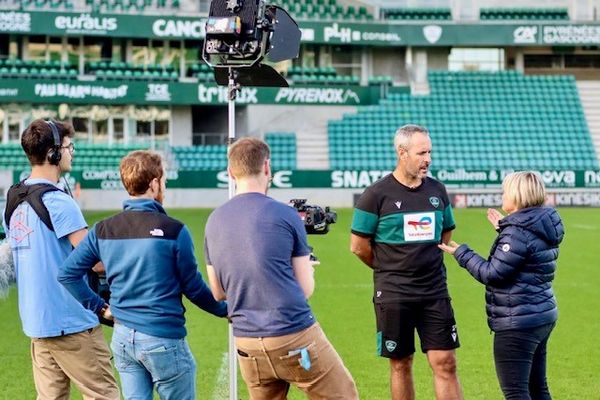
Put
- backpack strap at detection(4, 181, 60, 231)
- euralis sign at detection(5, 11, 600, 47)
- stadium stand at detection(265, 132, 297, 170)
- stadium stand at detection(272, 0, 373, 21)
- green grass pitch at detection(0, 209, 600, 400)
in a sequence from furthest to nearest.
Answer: stadium stand at detection(272, 0, 373, 21) < euralis sign at detection(5, 11, 600, 47) < stadium stand at detection(265, 132, 297, 170) < green grass pitch at detection(0, 209, 600, 400) < backpack strap at detection(4, 181, 60, 231)

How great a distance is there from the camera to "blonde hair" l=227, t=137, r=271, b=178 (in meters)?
4.70

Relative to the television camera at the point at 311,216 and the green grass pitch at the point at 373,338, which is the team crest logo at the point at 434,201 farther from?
the green grass pitch at the point at 373,338

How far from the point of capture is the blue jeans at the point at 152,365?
489 cm

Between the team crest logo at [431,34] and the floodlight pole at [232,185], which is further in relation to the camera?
the team crest logo at [431,34]

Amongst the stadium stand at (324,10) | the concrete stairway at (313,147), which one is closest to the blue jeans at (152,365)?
the concrete stairway at (313,147)

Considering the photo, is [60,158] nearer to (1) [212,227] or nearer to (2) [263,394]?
(1) [212,227]

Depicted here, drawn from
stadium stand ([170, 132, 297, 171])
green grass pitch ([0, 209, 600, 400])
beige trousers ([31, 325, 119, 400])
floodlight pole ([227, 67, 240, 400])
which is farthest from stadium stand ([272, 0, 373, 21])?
beige trousers ([31, 325, 119, 400])

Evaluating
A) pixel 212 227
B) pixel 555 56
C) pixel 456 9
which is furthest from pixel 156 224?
pixel 555 56

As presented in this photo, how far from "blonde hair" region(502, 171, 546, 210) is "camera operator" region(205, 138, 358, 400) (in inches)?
63.5

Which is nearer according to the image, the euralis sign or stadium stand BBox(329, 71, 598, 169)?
stadium stand BBox(329, 71, 598, 169)

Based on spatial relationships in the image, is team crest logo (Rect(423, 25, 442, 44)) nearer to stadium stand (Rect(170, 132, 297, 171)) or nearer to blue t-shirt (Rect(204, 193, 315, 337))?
stadium stand (Rect(170, 132, 297, 171))

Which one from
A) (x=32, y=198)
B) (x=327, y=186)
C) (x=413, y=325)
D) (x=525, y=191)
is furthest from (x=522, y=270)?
(x=327, y=186)

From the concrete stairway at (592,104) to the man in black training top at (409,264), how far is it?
3101cm

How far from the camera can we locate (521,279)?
576 cm
